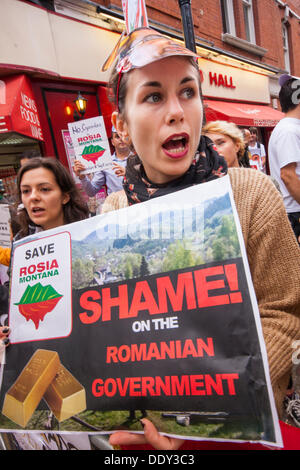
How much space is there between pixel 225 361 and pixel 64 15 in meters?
7.29

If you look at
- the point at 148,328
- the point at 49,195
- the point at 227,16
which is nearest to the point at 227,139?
the point at 49,195

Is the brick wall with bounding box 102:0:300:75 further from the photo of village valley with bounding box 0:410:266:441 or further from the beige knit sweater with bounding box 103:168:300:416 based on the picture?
the photo of village valley with bounding box 0:410:266:441

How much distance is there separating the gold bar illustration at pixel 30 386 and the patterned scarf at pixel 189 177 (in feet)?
1.82

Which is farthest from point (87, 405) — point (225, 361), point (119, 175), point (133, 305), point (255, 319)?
point (119, 175)

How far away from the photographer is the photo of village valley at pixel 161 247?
2.97ft

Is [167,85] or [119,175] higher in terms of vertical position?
[119,175]

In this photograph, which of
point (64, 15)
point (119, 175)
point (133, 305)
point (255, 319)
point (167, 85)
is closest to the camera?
point (255, 319)

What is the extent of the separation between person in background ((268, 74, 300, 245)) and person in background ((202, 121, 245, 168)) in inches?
17.7

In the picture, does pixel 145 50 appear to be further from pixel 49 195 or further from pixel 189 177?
pixel 49 195

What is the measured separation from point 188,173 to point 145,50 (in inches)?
14.9

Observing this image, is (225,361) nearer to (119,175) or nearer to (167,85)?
(167,85)

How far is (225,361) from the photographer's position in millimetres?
832

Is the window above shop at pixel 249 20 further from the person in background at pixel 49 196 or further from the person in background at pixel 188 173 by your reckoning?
the person in background at pixel 188 173

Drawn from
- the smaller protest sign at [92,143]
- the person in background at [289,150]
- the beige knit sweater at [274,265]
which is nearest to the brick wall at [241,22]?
the smaller protest sign at [92,143]
